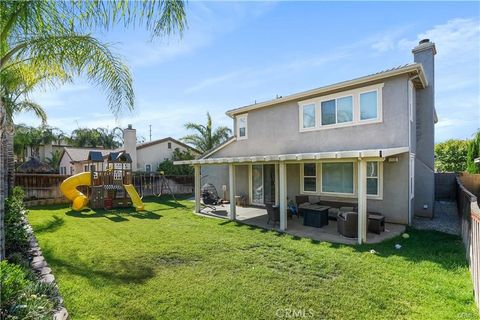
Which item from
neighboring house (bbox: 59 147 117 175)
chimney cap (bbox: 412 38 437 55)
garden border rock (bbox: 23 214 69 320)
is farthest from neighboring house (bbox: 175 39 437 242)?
neighboring house (bbox: 59 147 117 175)

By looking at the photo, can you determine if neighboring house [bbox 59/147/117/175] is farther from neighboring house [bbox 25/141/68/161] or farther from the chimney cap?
the chimney cap

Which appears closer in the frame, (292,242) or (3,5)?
(3,5)

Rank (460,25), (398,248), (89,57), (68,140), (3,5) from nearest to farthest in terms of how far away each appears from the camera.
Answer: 1. (3,5)
2. (89,57)
3. (398,248)
4. (460,25)
5. (68,140)

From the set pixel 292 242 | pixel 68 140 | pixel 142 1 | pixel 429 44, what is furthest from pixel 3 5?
pixel 68 140

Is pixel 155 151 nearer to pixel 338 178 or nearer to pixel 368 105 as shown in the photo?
pixel 338 178

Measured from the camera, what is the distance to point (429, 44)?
10672 mm

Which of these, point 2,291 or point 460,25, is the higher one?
point 460,25

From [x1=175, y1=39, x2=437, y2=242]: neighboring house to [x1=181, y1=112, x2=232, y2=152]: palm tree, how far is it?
12050mm

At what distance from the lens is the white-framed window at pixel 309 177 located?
11867mm

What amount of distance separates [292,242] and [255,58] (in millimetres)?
7264

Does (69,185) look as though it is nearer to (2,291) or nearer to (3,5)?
(3,5)

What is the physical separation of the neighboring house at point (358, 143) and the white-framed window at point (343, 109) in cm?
3

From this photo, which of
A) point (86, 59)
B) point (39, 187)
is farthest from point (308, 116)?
point (39, 187)

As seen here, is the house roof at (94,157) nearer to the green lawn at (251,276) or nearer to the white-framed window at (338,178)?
the green lawn at (251,276)
